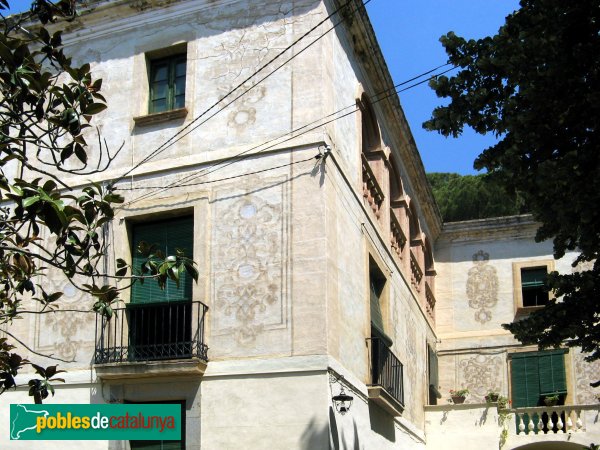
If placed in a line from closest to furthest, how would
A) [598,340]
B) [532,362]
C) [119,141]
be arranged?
[598,340] < [119,141] < [532,362]

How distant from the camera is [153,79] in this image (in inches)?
591

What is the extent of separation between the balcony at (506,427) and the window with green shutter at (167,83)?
35.5ft

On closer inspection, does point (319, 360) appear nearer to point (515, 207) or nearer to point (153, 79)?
point (153, 79)

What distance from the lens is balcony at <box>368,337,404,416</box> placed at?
48.5 ft

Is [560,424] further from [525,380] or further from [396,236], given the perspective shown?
[396,236]

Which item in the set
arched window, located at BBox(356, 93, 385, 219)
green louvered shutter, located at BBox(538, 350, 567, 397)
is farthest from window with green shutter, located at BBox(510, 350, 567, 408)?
arched window, located at BBox(356, 93, 385, 219)

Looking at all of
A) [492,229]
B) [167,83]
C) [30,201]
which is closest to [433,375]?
[492,229]

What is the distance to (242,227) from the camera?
13.1 metres

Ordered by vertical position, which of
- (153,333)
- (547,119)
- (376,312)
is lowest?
(153,333)

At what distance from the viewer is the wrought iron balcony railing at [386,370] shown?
15148 mm

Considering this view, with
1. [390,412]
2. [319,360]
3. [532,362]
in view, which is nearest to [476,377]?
[532,362]

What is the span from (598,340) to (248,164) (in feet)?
18.9

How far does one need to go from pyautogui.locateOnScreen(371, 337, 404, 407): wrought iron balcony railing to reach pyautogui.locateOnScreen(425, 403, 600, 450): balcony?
411 cm

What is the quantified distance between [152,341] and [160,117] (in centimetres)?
371
